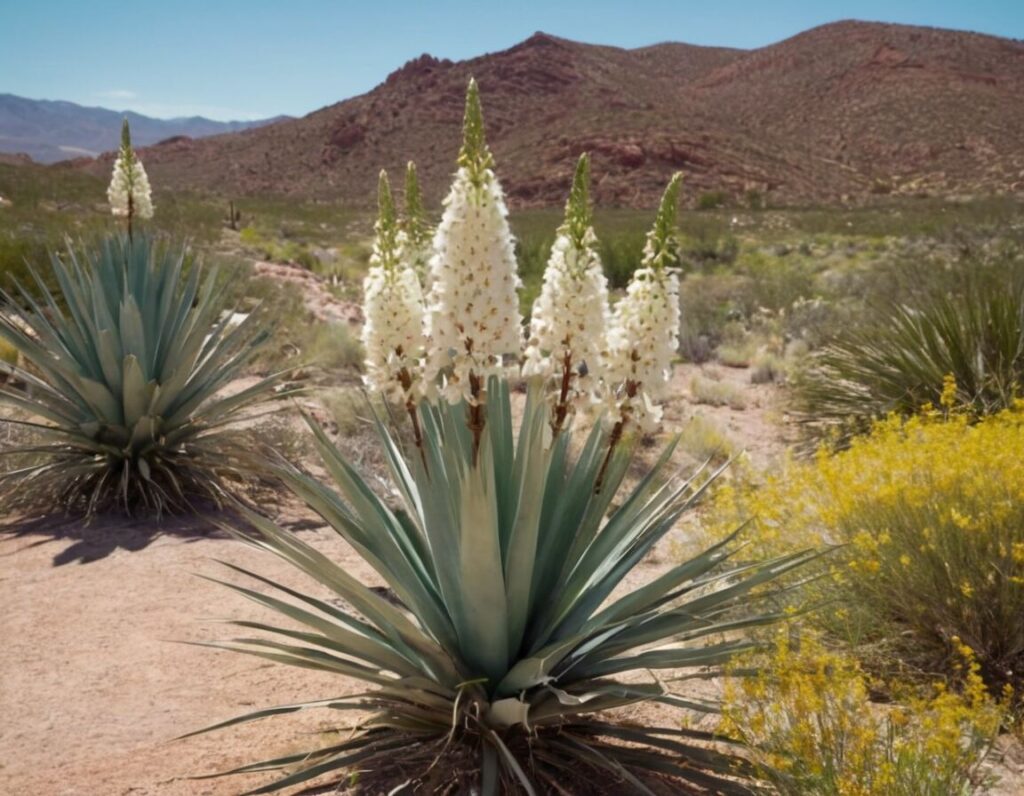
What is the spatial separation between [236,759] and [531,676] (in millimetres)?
1147

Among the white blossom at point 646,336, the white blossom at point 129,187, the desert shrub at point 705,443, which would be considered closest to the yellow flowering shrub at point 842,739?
the white blossom at point 646,336

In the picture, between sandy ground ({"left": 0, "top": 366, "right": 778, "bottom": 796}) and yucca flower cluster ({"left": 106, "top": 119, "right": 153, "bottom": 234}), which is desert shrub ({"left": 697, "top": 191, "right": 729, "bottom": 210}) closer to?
yucca flower cluster ({"left": 106, "top": 119, "right": 153, "bottom": 234})

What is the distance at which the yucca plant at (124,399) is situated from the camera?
5.41 meters

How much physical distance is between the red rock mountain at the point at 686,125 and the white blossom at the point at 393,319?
4429cm

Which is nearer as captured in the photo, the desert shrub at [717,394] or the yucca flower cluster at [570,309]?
the yucca flower cluster at [570,309]

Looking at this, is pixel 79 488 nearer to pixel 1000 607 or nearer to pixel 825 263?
pixel 1000 607

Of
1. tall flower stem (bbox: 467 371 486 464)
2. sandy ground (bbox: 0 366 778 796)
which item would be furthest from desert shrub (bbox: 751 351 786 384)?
tall flower stem (bbox: 467 371 486 464)

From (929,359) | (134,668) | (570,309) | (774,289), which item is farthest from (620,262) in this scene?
(570,309)

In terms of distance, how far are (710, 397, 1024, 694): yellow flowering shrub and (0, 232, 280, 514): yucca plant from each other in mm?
3547

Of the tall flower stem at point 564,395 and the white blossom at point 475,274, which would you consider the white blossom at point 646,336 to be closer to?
the tall flower stem at point 564,395

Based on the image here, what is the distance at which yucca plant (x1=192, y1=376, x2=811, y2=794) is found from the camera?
8.18ft

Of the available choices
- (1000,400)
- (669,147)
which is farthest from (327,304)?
(669,147)

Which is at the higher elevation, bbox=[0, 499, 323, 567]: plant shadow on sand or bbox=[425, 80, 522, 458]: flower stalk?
bbox=[425, 80, 522, 458]: flower stalk

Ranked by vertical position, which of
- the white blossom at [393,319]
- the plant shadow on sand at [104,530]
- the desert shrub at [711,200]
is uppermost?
the desert shrub at [711,200]
